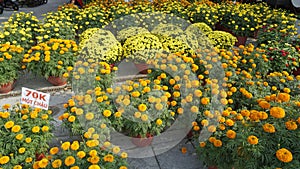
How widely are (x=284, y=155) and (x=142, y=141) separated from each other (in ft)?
4.75

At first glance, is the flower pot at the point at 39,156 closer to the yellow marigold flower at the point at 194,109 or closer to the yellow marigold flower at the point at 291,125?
the yellow marigold flower at the point at 194,109

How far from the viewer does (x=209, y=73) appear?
3.43m

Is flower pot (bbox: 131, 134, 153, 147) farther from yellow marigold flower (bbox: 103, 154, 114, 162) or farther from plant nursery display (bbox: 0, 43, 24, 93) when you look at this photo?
plant nursery display (bbox: 0, 43, 24, 93)

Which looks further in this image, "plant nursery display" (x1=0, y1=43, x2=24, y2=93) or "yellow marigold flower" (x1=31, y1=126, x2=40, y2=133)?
"plant nursery display" (x1=0, y1=43, x2=24, y2=93)

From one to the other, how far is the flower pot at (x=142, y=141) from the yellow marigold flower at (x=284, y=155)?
4.40ft

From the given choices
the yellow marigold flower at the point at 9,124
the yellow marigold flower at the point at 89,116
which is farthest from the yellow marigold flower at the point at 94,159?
the yellow marigold flower at the point at 9,124

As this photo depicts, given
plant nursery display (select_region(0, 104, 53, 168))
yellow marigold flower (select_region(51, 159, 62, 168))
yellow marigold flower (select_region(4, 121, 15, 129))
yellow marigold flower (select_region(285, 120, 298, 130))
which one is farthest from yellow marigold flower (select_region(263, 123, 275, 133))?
yellow marigold flower (select_region(4, 121, 15, 129))

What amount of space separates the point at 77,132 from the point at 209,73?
181 cm

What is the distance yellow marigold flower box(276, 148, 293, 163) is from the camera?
183 cm

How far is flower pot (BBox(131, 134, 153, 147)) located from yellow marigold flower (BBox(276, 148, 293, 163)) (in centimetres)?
134

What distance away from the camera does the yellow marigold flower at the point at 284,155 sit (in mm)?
1833

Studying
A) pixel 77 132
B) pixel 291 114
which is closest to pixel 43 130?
pixel 77 132

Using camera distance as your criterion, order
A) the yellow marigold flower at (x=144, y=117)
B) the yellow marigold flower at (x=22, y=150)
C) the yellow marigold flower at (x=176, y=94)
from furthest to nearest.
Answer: the yellow marigold flower at (x=176, y=94) → the yellow marigold flower at (x=144, y=117) → the yellow marigold flower at (x=22, y=150)

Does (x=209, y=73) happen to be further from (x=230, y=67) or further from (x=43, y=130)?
(x=43, y=130)
